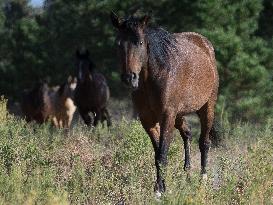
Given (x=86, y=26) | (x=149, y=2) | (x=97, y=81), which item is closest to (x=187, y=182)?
(x=97, y=81)

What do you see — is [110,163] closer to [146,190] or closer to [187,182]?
[146,190]

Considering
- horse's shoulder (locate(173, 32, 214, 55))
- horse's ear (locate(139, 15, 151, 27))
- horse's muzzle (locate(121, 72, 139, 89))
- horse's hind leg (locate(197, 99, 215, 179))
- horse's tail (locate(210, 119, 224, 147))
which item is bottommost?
horse's tail (locate(210, 119, 224, 147))

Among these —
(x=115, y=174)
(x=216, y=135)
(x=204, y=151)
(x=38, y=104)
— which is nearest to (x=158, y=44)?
(x=115, y=174)

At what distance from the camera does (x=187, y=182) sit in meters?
5.37

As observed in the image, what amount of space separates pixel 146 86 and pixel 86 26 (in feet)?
38.1

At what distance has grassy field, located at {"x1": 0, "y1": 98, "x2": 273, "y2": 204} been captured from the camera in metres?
4.84

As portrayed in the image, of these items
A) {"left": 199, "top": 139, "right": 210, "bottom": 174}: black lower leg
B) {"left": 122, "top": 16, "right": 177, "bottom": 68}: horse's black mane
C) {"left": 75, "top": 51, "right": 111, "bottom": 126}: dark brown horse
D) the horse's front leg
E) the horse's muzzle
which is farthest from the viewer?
{"left": 75, "top": 51, "right": 111, "bottom": 126}: dark brown horse

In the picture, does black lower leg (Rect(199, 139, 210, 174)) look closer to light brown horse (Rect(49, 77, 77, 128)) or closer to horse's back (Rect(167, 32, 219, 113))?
horse's back (Rect(167, 32, 219, 113))

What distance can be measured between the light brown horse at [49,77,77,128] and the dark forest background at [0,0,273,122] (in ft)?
4.06

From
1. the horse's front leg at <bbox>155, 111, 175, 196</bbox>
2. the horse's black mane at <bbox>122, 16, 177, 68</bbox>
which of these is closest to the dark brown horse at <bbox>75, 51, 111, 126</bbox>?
Result: the horse's black mane at <bbox>122, 16, 177, 68</bbox>

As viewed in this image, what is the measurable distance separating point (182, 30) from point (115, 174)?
9.40 metres

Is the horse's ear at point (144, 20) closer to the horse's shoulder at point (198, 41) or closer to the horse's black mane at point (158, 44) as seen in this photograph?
the horse's black mane at point (158, 44)

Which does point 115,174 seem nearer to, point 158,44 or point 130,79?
point 130,79

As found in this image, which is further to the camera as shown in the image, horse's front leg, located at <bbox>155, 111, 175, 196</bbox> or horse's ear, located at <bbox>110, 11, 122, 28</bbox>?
horse's front leg, located at <bbox>155, 111, 175, 196</bbox>
